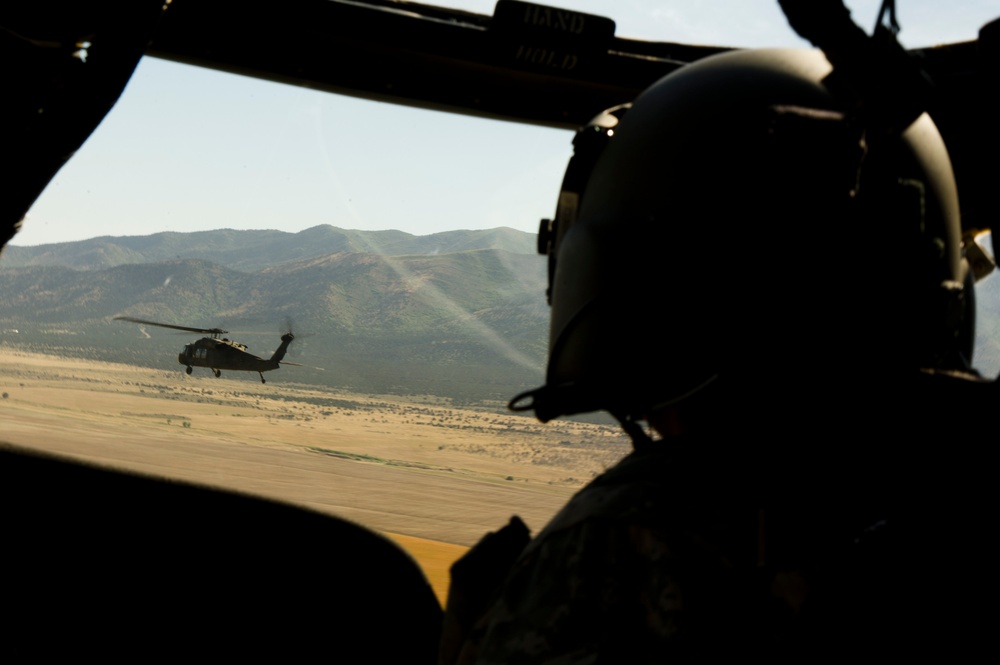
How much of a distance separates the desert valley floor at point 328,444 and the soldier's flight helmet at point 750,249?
0.40 meters

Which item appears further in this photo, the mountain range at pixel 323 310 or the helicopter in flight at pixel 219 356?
the mountain range at pixel 323 310

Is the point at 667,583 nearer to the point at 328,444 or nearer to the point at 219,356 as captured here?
the point at 328,444

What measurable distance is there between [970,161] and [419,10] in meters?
1.14

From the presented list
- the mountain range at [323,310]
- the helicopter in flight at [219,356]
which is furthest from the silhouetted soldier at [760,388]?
the mountain range at [323,310]

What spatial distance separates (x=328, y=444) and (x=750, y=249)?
14314 millimetres

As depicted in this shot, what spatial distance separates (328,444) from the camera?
14672 millimetres

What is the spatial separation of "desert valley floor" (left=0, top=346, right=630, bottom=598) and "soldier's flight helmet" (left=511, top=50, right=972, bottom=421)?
40cm

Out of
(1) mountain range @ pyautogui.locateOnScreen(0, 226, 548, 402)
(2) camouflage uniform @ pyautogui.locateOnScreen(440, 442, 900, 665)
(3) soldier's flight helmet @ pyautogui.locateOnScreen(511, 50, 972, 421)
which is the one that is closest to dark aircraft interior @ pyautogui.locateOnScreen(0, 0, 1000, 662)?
(3) soldier's flight helmet @ pyautogui.locateOnScreen(511, 50, 972, 421)

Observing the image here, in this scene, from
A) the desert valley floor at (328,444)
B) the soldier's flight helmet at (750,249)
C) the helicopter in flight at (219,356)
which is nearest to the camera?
the soldier's flight helmet at (750,249)

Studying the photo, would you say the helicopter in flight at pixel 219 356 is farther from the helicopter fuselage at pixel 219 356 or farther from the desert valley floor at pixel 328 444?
the desert valley floor at pixel 328 444

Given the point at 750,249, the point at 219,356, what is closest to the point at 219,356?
the point at 219,356

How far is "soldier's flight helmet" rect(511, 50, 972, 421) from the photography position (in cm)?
77

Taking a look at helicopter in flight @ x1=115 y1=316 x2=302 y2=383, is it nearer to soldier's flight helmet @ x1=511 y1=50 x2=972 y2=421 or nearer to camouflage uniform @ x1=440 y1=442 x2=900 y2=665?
soldier's flight helmet @ x1=511 y1=50 x2=972 y2=421

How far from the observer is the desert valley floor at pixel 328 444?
3566 mm
